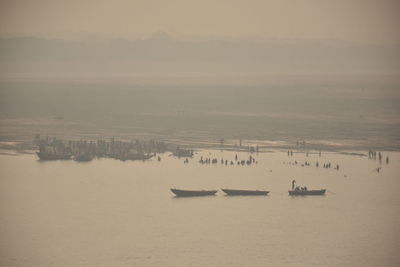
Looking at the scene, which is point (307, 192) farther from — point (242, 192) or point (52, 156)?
point (52, 156)

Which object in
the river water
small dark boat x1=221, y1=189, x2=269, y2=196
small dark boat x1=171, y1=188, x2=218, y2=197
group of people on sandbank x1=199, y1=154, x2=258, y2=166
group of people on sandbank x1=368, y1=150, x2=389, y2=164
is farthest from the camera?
group of people on sandbank x1=368, y1=150, x2=389, y2=164

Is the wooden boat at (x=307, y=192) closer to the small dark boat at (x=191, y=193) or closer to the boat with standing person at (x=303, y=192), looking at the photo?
the boat with standing person at (x=303, y=192)

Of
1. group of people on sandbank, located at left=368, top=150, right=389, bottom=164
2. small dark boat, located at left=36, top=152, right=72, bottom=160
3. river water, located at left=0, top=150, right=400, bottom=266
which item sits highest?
group of people on sandbank, located at left=368, top=150, right=389, bottom=164

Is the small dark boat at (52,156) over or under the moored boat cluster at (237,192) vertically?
over

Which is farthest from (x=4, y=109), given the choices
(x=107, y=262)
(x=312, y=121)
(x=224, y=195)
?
(x=107, y=262)

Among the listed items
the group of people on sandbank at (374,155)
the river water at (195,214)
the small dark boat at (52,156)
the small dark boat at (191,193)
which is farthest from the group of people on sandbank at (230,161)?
the small dark boat at (191,193)

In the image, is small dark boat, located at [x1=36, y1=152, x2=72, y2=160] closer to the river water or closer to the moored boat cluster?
the river water

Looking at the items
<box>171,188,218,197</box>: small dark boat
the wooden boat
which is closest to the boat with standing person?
the wooden boat

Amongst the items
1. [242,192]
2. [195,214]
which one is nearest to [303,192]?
[242,192]
